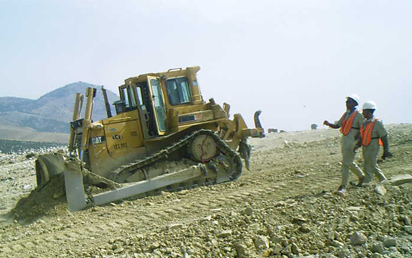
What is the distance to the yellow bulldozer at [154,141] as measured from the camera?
757cm

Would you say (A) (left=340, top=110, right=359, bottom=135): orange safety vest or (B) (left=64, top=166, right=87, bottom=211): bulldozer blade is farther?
(B) (left=64, top=166, right=87, bottom=211): bulldozer blade

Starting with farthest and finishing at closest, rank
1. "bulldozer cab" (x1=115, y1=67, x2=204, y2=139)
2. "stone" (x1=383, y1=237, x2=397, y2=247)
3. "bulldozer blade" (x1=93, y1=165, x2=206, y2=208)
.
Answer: "bulldozer cab" (x1=115, y1=67, x2=204, y2=139) < "bulldozer blade" (x1=93, y1=165, x2=206, y2=208) < "stone" (x1=383, y1=237, x2=397, y2=247)

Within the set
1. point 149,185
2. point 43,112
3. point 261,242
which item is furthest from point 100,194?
point 43,112

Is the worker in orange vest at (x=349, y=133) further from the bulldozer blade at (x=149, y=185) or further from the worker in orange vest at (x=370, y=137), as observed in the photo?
the bulldozer blade at (x=149, y=185)

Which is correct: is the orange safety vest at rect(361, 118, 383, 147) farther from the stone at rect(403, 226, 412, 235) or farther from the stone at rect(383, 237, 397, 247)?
the stone at rect(383, 237, 397, 247)

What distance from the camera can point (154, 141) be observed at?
27.7 ft

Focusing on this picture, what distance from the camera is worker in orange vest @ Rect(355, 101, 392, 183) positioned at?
6.51m

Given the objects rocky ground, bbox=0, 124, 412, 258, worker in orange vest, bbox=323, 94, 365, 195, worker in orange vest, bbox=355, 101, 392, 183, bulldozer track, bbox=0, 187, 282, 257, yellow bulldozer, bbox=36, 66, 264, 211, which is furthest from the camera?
yellow bulldozer, bbox=36, 66, 264, 211

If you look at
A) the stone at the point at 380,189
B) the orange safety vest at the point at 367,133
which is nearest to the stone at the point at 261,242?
the stone at the point at 380,189

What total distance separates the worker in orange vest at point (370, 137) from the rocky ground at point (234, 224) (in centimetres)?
36

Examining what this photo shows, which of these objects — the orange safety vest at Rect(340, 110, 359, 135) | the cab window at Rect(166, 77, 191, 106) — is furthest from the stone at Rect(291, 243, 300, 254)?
the cab window at Rect(166, 77, 191, 106)

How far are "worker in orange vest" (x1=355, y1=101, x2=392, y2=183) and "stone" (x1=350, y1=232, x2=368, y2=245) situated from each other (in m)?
2.40

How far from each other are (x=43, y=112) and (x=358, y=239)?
81.6 metres

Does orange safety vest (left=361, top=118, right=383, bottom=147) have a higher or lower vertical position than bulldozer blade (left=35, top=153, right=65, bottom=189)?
lower
